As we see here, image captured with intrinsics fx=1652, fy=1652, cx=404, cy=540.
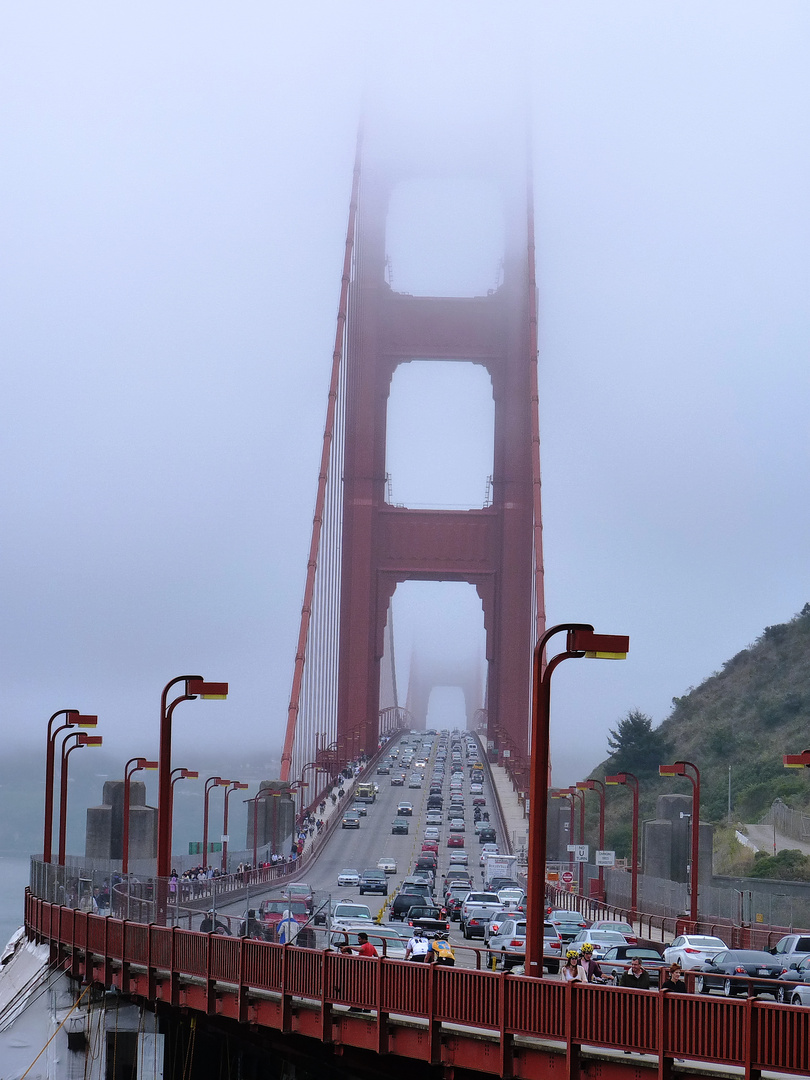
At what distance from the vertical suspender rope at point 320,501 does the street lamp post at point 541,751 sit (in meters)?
51.9

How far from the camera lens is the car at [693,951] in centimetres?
2769

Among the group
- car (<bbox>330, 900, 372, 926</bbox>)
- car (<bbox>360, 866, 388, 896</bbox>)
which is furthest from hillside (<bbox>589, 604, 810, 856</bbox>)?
car (<bbox>330, 900, 372, 926</bbox>)

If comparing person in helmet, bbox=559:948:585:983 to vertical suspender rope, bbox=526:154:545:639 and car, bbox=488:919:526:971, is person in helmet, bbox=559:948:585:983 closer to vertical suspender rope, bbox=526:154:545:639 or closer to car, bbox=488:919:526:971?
car, bbox=488:919:526:971

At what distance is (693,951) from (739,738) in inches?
2915

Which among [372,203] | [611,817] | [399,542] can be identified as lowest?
[611,817]

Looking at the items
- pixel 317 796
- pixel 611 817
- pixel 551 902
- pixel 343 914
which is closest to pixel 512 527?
pixel 317 796

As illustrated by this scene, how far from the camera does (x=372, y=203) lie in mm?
92500

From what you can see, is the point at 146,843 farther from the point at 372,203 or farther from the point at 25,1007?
the point at 372,203

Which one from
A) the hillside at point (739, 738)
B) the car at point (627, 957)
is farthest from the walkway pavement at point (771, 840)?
the car at point (627, 957)

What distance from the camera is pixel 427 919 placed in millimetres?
35594

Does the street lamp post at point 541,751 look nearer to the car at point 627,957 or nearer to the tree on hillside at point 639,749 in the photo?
the car at point 627,957

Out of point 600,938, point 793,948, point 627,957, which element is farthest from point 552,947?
point 793,948

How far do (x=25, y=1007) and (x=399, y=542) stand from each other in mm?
57520

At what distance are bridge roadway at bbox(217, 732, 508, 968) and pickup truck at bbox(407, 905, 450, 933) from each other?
1.58 ft
